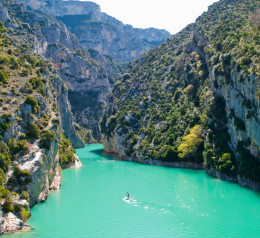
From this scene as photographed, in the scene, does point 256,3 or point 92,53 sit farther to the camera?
point 92,53

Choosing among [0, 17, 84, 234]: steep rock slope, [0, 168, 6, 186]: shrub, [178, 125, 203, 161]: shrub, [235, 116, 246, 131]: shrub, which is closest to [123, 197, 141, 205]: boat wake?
[0, 17, 84, 234]: steep rock slope

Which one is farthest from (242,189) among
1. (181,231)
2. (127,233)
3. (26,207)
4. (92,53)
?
(92,53)

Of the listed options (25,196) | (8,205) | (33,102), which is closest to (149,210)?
(25,196)

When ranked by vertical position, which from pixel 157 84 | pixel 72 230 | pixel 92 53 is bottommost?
pixel 72 230

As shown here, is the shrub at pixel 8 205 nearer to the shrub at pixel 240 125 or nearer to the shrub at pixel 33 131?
the shrub at pixel 33 131

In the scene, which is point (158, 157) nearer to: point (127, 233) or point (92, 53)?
point (127, 233)

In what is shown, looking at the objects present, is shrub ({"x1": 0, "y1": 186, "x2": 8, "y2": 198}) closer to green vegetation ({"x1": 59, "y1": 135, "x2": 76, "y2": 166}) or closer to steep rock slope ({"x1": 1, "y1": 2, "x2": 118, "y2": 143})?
green vegetation ({"x1": 59, "y1": 135, "x2": 76, "y2": 166})

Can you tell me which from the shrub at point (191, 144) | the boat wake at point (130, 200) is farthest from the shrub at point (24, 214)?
the shrub at point (191, 144)
